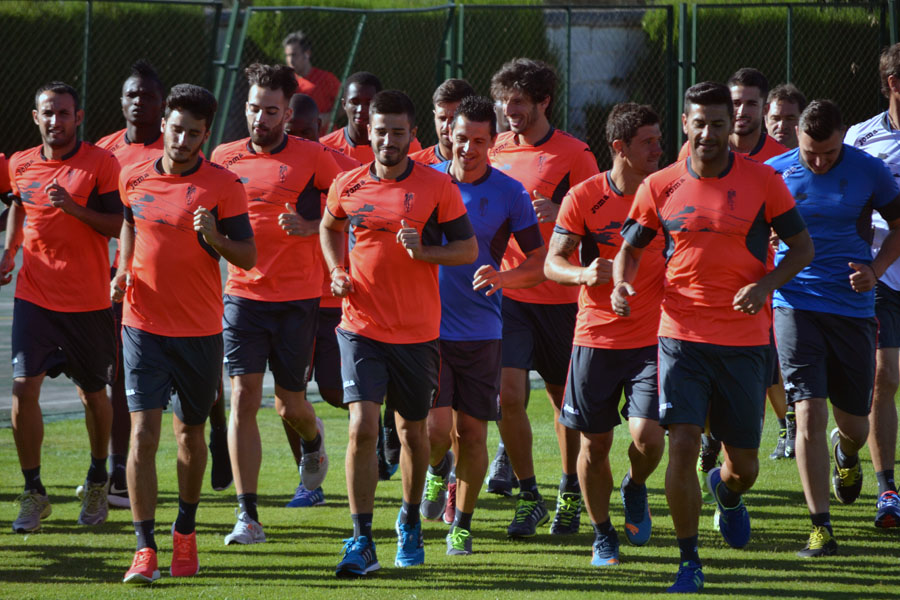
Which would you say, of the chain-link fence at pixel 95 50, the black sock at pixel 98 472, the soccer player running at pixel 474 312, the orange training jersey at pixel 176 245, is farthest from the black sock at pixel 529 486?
the chain-link fence at pixel 95 50

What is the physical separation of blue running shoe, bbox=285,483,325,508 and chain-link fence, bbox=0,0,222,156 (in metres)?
A: 10.6

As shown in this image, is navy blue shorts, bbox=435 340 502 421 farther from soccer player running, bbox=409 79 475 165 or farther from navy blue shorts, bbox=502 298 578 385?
soccer player running, bbox=409 79 475 165

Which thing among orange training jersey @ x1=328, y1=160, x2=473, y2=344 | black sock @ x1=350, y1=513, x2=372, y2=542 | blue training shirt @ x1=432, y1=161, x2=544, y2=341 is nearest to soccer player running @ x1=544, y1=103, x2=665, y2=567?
blue training shirt @ x1=432, y1=161, x2=544, y2=341

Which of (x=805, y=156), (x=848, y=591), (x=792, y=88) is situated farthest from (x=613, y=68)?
(x=848, y=591)

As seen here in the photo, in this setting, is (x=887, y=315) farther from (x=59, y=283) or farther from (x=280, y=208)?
(x=59, y=283)

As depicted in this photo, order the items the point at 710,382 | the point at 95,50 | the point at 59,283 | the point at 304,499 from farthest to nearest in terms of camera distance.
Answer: the point at 95,50 < the point at 304,499 < the point at 59,283 < the point at 710,382

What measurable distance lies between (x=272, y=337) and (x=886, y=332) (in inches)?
143

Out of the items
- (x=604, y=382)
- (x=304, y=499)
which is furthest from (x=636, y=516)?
(x=304, y=499)

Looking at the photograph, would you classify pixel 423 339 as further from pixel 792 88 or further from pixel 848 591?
pixel 792 88

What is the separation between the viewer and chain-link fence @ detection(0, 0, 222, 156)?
60.5 feet

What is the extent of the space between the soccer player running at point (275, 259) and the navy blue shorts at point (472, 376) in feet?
3.70

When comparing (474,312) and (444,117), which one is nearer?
(474,312)

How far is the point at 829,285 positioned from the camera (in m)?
7.01

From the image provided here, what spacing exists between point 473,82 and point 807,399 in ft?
44.3
